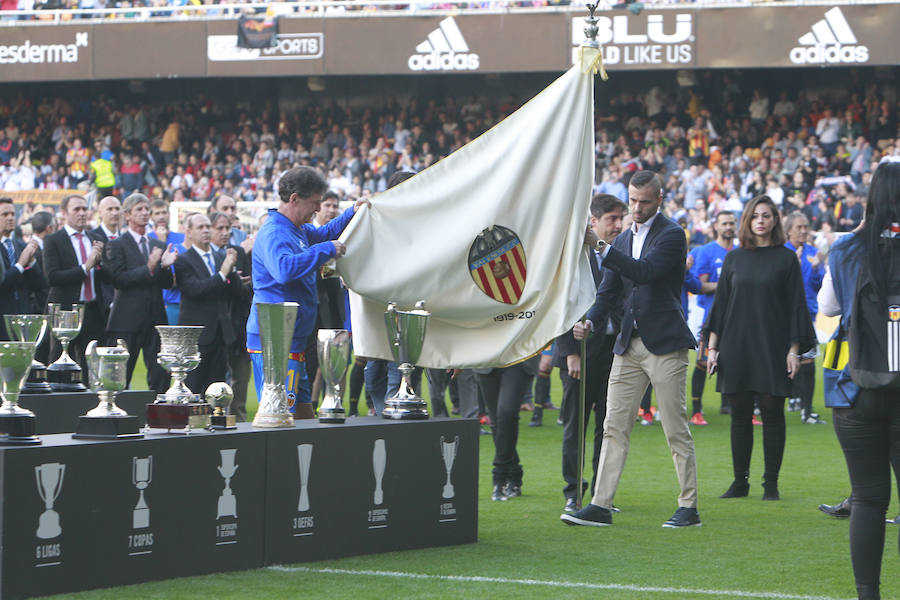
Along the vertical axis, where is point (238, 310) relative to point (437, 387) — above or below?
above

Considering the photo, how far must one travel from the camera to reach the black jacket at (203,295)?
401 inches

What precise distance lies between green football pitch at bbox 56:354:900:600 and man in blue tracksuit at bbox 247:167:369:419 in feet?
3.33

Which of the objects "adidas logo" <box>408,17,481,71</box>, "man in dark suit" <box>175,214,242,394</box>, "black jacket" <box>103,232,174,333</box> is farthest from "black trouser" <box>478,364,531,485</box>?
"adidas logo" <box>408,17,481,71</box>

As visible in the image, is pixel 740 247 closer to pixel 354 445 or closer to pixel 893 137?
pixel 354 445

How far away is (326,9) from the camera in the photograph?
91.7ft

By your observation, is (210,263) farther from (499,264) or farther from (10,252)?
(499,264)

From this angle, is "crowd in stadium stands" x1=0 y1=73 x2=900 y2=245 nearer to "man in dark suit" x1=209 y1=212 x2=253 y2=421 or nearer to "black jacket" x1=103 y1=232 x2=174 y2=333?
"man in dark suit" x1=209 y1=212 x2=253 y2=421

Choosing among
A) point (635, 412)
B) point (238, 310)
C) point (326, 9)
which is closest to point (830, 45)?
point (326, 9)

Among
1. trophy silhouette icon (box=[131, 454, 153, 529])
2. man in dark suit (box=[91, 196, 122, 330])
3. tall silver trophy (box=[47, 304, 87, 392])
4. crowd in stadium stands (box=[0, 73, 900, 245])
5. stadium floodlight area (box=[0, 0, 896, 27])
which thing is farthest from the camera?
stadium floodlight area (box=[0, 0, 896, 27])

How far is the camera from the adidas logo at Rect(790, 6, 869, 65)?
25219mm

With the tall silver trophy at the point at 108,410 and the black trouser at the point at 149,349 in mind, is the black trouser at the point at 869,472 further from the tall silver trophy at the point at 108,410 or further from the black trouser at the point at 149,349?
the black trouser at the point at 149,349

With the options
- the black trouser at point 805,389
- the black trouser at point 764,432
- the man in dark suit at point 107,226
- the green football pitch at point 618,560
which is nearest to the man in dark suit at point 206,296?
the man in dark suit at point 107,226

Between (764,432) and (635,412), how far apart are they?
59.3 inches

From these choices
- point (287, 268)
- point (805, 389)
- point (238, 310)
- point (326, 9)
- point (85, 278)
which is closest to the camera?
point (287, 268)
